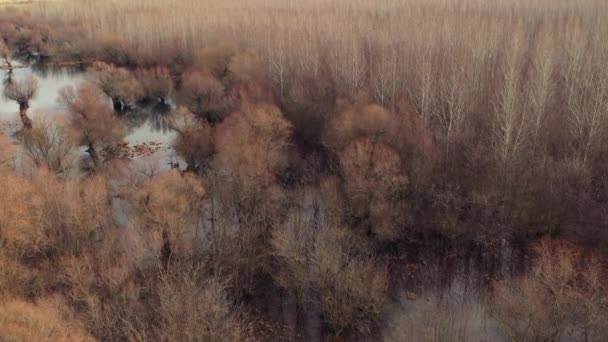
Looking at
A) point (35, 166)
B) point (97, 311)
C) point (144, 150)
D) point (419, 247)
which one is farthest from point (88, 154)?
point (419, 247)

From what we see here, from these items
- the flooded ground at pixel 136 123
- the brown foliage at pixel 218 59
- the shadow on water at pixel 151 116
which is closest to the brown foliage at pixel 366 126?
the flooded ground at pixel 136 123

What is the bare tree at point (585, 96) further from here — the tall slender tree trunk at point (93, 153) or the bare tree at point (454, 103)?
the tall slender tree trunk at point (93, 153)

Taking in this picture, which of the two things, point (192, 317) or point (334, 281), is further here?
point (334, 281)

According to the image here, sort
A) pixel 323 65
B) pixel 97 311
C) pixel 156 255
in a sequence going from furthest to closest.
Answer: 1. pixel 323 65
2. pixel 156 255
3. pixel 97 311

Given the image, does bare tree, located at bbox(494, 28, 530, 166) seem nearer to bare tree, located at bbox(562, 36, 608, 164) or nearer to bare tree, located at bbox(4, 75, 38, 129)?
bare tree, located at bbox(562, 36, 608, 164)

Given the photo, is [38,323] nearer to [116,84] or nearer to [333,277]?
[333,277]

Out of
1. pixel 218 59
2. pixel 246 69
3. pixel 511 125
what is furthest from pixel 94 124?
pixel 511 125

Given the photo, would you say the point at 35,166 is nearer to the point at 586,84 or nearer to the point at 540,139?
the point at 540,139
